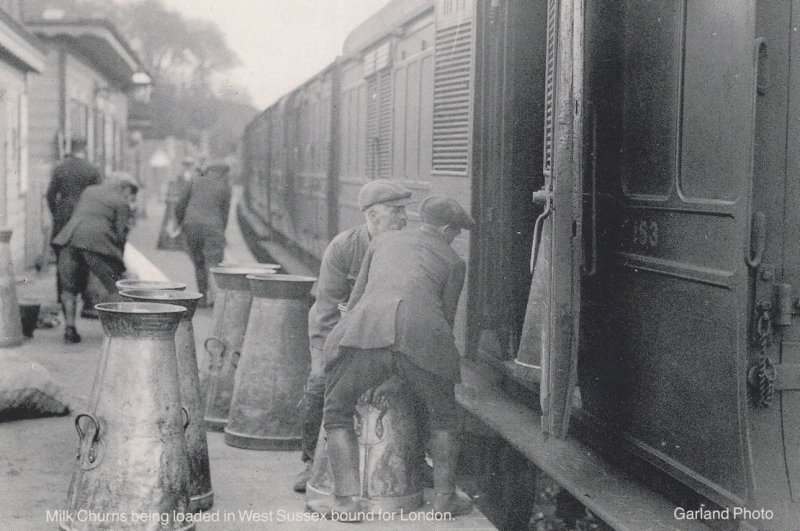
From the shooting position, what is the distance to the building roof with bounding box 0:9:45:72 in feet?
42.0

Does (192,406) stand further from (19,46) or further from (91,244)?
(19,46)

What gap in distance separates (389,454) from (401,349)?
21.5 inches

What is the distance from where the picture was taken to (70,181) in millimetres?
12273

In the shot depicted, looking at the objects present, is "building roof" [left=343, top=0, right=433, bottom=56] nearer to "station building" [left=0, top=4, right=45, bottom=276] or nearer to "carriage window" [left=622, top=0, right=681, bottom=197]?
"carriage window" [left=622, top=0, right=681, bottom=197]

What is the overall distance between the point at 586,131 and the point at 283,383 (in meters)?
2.44

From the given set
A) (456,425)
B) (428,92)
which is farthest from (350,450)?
(428,92)

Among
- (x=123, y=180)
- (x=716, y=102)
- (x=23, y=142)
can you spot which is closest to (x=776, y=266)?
(x=716, y=102)

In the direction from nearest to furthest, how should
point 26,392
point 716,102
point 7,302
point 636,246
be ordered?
point 716,102 < point 636,246 < point 26,392 < point 7,302

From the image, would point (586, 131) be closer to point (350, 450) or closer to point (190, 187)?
point (350, 450)

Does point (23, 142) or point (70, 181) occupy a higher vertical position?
point (23, 142)

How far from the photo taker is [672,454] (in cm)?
427

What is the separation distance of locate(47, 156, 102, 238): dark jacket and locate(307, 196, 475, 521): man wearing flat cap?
7940 mm

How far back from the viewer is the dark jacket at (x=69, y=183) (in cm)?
1228

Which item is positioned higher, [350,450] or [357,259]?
[357,259]
